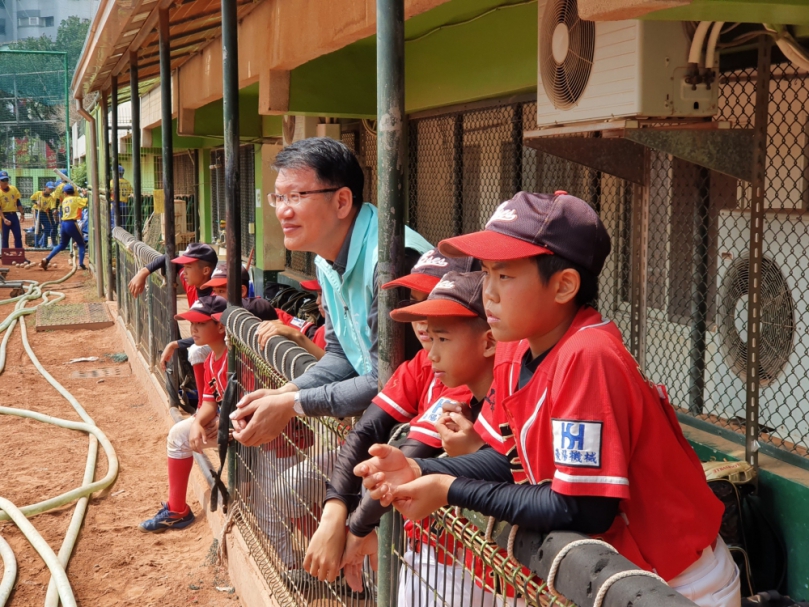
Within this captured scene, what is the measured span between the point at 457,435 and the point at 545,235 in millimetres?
515

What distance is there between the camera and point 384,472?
165 cm

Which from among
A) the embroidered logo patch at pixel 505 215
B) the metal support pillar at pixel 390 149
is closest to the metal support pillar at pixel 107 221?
the metal support pillar at pixel 390 149

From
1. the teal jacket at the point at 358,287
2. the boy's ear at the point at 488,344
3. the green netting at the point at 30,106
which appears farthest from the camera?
the green netting at the point at 30,106

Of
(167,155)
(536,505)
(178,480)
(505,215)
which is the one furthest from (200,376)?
(536,505)

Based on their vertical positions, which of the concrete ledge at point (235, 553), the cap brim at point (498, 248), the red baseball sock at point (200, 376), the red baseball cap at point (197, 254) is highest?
the cap brim at point (498, 248)

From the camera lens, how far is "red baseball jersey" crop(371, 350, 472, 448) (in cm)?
Result: 229

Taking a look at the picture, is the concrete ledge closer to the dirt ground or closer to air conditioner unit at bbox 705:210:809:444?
the dirt ground

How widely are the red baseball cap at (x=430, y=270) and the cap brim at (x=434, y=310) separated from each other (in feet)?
0.35

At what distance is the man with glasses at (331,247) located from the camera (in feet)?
8.89

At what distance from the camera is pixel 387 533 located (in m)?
2.18

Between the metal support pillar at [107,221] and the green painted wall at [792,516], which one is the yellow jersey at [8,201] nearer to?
the metal support pillar at [107,221]

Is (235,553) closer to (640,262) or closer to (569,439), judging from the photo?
(640,262)

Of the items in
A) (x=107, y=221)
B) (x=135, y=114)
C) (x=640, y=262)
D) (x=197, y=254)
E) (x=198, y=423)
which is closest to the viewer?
(x=640, y=262)

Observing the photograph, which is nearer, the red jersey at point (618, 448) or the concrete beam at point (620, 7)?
the red jersey at point (618, 448)
